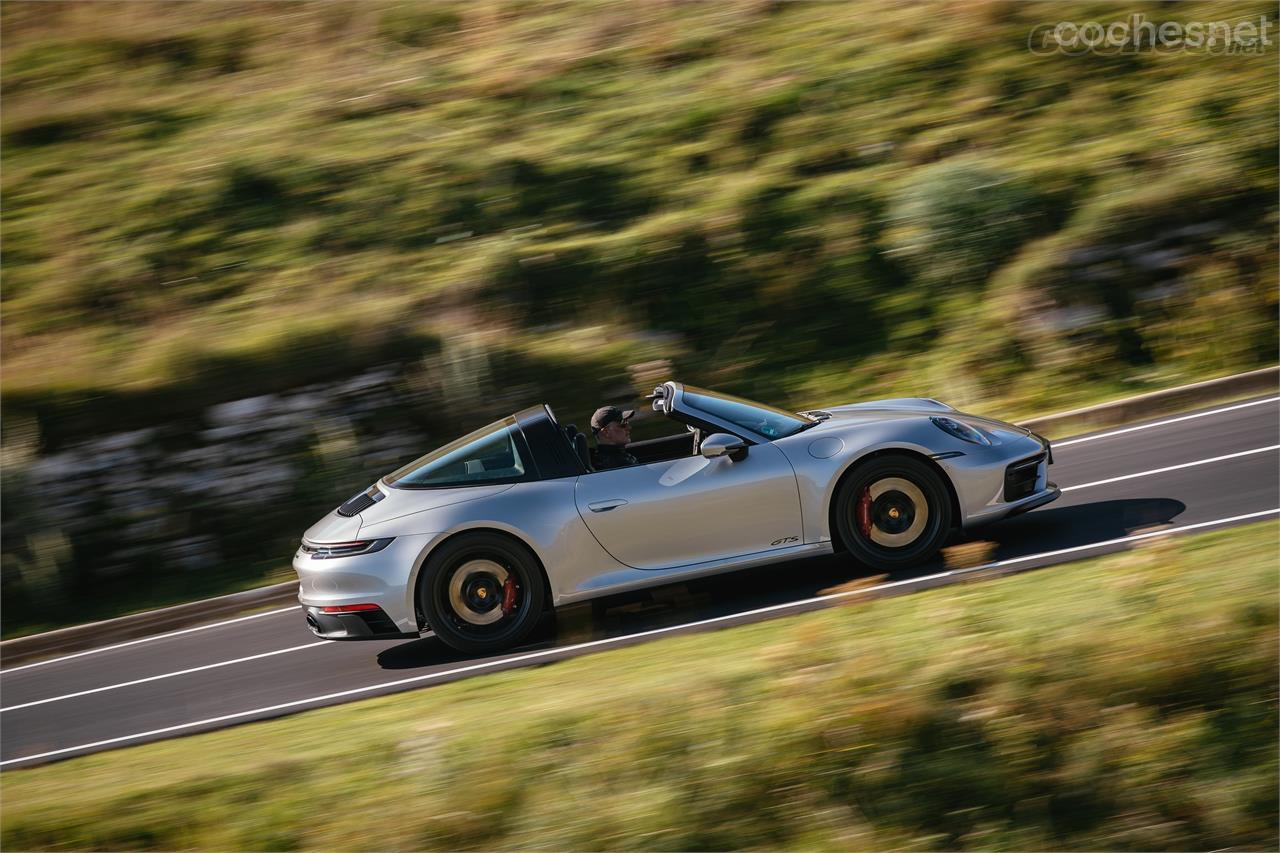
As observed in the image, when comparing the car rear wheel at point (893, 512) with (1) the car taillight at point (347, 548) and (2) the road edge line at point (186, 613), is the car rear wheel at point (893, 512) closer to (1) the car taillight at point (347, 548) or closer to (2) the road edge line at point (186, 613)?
(1) the car taillight at point (347, 548)

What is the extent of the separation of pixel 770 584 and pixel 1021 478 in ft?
5.72

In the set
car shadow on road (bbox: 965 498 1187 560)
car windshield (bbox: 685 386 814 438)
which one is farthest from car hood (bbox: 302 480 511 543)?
car shadow on road (bbox: 965 498 1187 560)

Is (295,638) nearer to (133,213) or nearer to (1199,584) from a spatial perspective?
(1199,584)

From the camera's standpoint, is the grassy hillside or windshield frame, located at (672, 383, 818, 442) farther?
the grassy hillside

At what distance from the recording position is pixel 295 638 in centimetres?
948

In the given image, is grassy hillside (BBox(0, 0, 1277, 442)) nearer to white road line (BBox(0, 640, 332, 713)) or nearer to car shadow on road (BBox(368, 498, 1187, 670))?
white road line (BBox(0, 640, 332, 713))

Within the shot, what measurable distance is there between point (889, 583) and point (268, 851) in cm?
382

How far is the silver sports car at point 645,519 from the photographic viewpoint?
731 cm

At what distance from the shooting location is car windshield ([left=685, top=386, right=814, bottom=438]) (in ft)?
25.0

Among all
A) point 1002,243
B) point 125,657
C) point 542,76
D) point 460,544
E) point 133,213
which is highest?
point 542,76

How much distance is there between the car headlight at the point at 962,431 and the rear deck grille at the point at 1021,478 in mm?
225

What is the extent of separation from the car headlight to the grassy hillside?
198 inches

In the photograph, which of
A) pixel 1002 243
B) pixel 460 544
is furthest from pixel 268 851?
pixel 1002 243

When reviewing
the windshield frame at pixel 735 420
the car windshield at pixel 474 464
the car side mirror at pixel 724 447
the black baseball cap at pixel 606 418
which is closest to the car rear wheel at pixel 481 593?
the car windshield at pixel 474 464
